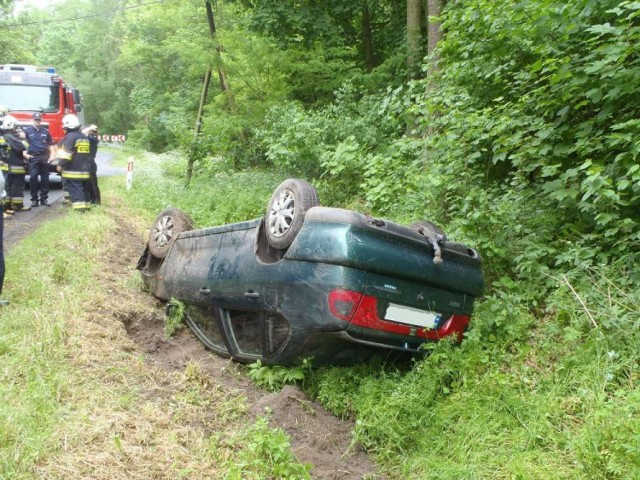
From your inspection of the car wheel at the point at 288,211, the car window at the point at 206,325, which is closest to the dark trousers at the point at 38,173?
the car window at the point at 206,325

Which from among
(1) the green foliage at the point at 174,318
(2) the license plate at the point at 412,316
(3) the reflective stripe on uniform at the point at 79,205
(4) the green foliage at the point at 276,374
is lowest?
(3) the reflective stripe on uniform at the point at 79,205

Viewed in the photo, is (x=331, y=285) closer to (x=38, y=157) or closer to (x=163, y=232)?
(x=163, y=232)

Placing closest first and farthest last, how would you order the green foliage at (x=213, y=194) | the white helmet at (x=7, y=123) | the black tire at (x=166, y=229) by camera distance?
1. the black tire at (x=166, y=229)
2. the green foliage at (x=213, y=194)
3. the white helmet at (x=7, y=123)

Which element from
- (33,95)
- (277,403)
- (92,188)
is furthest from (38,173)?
(277,403)

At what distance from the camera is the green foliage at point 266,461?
236cm

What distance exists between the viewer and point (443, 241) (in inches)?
127

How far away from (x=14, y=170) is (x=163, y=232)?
5.80 metres

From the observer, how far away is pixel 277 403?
3049 millimetres

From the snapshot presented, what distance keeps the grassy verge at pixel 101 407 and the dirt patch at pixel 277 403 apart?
117 mm

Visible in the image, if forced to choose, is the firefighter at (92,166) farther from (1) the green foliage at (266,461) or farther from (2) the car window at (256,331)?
(1) the green foliage at (266,461)

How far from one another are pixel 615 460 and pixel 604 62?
2563 millimetres

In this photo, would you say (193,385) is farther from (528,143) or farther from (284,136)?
(284,136)

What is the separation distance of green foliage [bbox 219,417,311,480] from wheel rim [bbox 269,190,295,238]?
4.05 ft

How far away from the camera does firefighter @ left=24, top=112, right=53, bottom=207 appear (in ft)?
32.2
